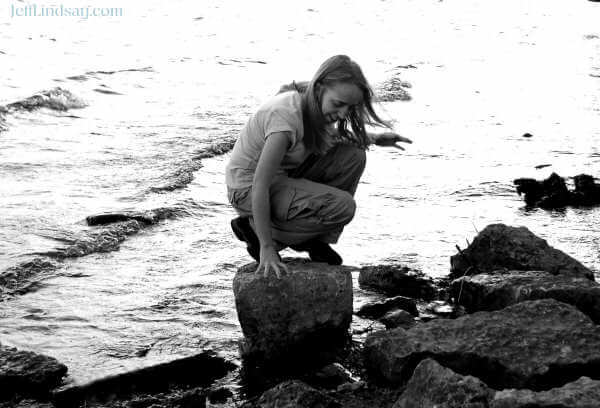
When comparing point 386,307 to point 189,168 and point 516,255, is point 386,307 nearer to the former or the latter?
point 516,255

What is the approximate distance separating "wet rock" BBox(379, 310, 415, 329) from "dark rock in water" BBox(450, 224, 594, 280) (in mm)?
640

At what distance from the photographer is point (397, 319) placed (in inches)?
176

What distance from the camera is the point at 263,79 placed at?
1241 centimetres

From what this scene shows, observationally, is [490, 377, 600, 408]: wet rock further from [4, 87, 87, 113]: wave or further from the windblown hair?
[4, 87, 87, 113]: wave

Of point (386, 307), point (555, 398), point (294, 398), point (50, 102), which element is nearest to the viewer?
point (555, 398)

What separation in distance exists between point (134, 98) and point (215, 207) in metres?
4.76

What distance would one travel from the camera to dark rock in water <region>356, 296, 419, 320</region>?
461 centimetres

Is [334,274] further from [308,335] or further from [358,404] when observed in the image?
[358,404]

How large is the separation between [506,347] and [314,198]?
49.1 inches

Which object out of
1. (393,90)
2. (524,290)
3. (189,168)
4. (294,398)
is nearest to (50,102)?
(189,168)

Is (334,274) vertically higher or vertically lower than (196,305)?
higher

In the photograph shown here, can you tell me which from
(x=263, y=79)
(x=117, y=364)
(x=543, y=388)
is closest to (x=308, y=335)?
(x=117, y=364)

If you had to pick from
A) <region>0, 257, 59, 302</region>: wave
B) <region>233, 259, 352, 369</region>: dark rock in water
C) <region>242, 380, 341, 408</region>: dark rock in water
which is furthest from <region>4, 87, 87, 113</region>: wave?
<region>242, 380, 341, 408</region>: dark rock in water

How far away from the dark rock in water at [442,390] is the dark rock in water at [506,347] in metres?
0.35
